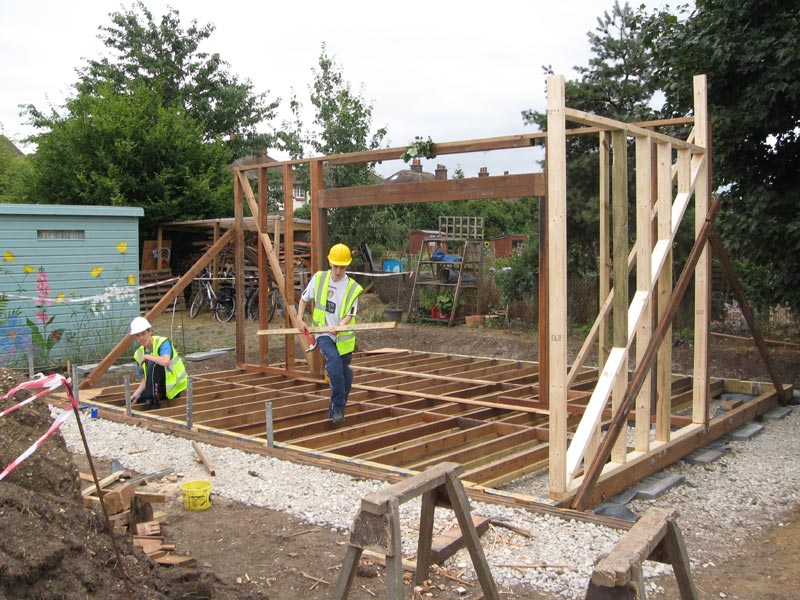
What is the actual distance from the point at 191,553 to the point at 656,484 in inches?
131

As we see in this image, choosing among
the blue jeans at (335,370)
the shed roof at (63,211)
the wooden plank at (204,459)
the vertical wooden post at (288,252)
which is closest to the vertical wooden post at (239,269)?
the vertical wooden post at (288,252)

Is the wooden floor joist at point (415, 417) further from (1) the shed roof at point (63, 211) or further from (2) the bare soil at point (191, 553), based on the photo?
(1) the shed roof at point (63, 211)

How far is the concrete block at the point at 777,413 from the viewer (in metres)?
7.83

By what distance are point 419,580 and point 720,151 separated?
23.7 ft

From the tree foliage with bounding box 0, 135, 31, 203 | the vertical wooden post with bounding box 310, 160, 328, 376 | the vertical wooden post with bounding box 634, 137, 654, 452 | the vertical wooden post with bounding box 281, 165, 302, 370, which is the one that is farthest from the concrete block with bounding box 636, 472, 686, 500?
the tree foliage with bounding box 0, 135, 31, 203

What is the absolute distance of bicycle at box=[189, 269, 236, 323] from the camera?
18.0 metres

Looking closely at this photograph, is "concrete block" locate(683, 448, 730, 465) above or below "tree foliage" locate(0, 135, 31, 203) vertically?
below

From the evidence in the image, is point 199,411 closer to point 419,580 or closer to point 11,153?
point 419,580

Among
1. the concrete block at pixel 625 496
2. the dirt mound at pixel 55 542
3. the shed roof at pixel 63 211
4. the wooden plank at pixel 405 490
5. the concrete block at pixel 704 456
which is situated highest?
the shed roof at pixel 63 211

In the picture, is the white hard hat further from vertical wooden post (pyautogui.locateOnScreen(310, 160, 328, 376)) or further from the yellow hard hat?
vertical wooden post (pyautogui.locateOnScreen(310, 160, 328, 376))

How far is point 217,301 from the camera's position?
18.2 metres

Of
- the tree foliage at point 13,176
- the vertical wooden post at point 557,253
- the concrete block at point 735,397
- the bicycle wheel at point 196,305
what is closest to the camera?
the vertical wooden post at point 557,253

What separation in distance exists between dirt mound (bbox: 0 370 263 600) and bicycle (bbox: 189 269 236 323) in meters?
13.7

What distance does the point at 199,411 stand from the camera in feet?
24.9
